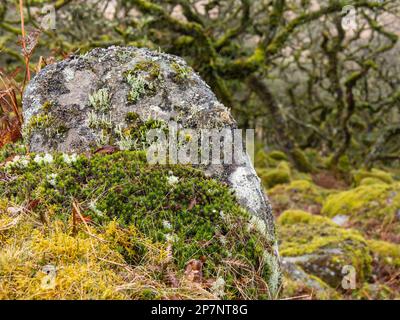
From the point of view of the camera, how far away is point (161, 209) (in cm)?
297

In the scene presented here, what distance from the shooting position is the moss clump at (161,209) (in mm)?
2781

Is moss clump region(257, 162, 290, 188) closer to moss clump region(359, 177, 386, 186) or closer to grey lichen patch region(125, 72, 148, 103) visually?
moss clump region(359, 177, 386, 186)

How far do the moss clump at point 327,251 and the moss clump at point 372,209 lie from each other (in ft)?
5.36

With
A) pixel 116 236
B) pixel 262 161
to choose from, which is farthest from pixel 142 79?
pixel 262 161

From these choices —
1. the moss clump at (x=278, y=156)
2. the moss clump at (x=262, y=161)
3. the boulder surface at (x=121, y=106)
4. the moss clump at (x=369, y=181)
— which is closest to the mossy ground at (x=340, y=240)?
the boulder surface at (x=121, y=106)

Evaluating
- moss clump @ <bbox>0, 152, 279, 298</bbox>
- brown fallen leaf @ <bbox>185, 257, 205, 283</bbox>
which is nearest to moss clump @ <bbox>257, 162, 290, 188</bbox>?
moss clump @ <bbox>0, 152, 279, 298</bbox>

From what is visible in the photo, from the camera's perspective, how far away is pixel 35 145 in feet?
11.3

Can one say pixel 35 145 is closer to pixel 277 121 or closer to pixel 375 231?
pixel 375 231

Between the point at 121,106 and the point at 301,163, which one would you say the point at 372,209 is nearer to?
the point at 301,163

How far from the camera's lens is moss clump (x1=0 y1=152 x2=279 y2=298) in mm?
2781

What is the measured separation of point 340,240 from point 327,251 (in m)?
0.31
